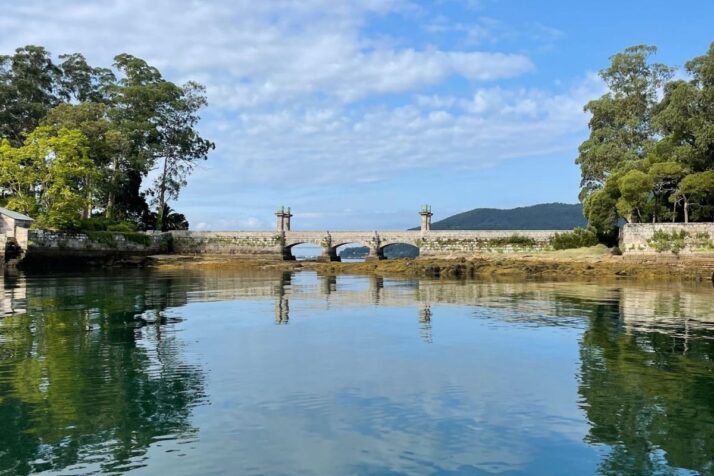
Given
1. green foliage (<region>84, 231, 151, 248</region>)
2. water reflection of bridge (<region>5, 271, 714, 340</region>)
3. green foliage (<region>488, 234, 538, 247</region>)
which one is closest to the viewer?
water reflection of bridge (<region>5, 271, 714, 340</region>)

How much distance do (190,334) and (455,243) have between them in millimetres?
46243

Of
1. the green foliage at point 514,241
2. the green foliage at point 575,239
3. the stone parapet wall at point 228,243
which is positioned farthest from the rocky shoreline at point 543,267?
the stone parapet wall at point 228,243

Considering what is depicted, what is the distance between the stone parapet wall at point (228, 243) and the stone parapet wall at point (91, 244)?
1546 millimetres

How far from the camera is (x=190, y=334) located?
15.1m

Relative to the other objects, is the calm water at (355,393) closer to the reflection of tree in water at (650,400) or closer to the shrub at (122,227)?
the reflection of tree in water at (650,400)

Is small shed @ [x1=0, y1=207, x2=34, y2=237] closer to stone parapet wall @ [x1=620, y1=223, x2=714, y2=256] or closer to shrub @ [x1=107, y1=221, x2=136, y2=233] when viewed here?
shrub @ [x1=107, y1=221, x2=136, y2=233]

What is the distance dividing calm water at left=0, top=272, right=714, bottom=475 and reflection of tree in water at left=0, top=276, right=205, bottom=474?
3 cm

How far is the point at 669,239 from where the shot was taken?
143ft

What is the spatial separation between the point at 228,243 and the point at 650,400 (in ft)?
189

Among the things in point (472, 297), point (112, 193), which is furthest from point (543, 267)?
point (112, 193)

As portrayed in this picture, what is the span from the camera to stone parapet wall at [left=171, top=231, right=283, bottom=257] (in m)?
63.4

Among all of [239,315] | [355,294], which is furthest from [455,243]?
[239,315]

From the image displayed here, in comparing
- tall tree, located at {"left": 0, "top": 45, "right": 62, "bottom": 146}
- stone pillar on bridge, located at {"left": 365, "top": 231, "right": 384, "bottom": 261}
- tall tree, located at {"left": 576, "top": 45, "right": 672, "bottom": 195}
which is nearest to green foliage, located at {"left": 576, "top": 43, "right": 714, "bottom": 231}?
tall tree, located at {"left": 576, "top": 45, "right": 672, "bottom": 195}

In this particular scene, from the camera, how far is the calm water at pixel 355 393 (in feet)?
22.7
